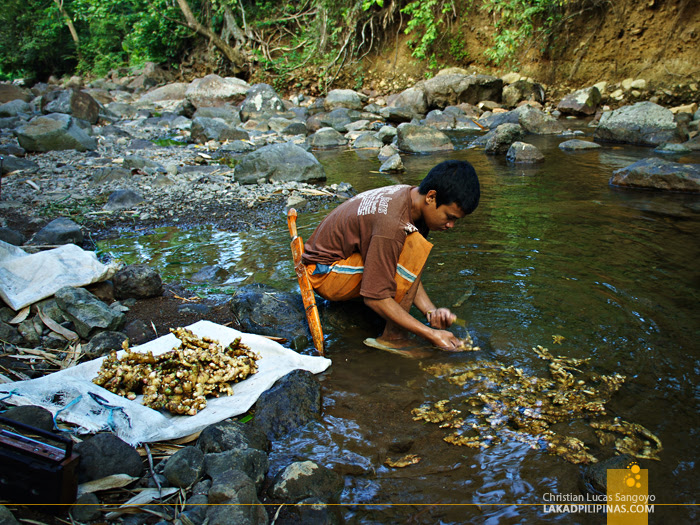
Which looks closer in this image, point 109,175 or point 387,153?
point 109,175

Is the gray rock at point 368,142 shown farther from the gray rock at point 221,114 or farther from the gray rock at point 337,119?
the gray rock at point 221,114

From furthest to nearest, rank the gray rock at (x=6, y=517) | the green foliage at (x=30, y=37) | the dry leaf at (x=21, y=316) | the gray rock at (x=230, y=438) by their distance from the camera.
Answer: the green foliage at (x=30, y=37), the dry leaf at (x=21, y=316), the gray rock at (x=230, y=438), the gray rock at (x=6, y=517)

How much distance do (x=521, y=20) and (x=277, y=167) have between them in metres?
11.2

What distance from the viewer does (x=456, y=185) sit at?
288 centimetres

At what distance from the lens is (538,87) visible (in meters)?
14.8

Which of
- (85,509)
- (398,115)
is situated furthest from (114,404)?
(398,115)

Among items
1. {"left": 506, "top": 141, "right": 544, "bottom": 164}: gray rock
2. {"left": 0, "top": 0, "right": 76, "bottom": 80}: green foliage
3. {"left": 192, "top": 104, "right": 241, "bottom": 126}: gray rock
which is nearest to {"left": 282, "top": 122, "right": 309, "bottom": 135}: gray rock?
{"left": 192, "top": 104, "right": 241, "bottom": 126}: gray rock

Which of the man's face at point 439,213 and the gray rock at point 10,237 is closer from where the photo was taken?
the man's face at point 439,213

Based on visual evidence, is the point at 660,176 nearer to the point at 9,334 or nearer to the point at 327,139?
the point at 327,139

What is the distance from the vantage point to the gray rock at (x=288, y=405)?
102 inches

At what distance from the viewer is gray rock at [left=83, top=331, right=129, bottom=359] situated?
3.13 metres

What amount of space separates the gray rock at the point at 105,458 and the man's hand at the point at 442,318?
1.95m

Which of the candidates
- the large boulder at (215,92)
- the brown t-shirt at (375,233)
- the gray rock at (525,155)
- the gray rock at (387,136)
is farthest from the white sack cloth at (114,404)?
the large boulder at (215,92)

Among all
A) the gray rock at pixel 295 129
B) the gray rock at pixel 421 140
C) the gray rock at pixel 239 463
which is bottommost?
the gray rock at pixel 295 129
